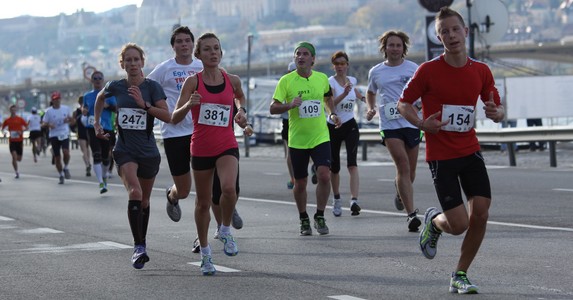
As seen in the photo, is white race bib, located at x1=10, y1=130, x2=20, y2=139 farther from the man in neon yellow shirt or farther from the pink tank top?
the pink tank top

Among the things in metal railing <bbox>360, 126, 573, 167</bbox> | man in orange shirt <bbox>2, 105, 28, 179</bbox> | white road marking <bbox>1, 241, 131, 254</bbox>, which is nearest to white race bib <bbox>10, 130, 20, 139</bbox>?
man in orange shirt <bbox>2, 105, 28, 179</bbox>

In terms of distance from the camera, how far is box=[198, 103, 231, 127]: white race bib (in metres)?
10.5

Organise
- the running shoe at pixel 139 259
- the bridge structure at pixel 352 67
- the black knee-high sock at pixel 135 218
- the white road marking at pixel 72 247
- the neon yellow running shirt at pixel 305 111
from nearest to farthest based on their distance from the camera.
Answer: the running shoe at pixel 139 259, the black knee-high sock at pixel 135 218, the white road marking at pixel 72 247, the neon yellow running shirt at pixel 305 111, the bridge structure at pixel 352 67

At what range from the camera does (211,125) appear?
10500 mm

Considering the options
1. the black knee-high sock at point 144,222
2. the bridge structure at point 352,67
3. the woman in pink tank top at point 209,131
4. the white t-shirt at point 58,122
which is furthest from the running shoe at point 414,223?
the bridge structure at point 352,67

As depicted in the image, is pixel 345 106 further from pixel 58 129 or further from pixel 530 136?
pixel 530 136

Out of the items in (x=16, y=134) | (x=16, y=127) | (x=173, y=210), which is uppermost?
(x=173, y=210)

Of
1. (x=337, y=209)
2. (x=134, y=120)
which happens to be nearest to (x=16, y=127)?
(x=337, y=209)

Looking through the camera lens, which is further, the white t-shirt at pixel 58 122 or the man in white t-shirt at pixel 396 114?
the white t-shirt at pixel 58 122

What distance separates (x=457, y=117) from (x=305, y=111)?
447cm

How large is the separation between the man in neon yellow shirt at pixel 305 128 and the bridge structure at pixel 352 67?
112 m

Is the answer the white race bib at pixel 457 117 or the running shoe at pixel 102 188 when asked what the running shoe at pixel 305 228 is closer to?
the white race bib at pixel 457 117

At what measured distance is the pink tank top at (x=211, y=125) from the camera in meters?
10.5

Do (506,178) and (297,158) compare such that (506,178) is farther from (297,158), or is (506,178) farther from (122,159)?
(122,159)
